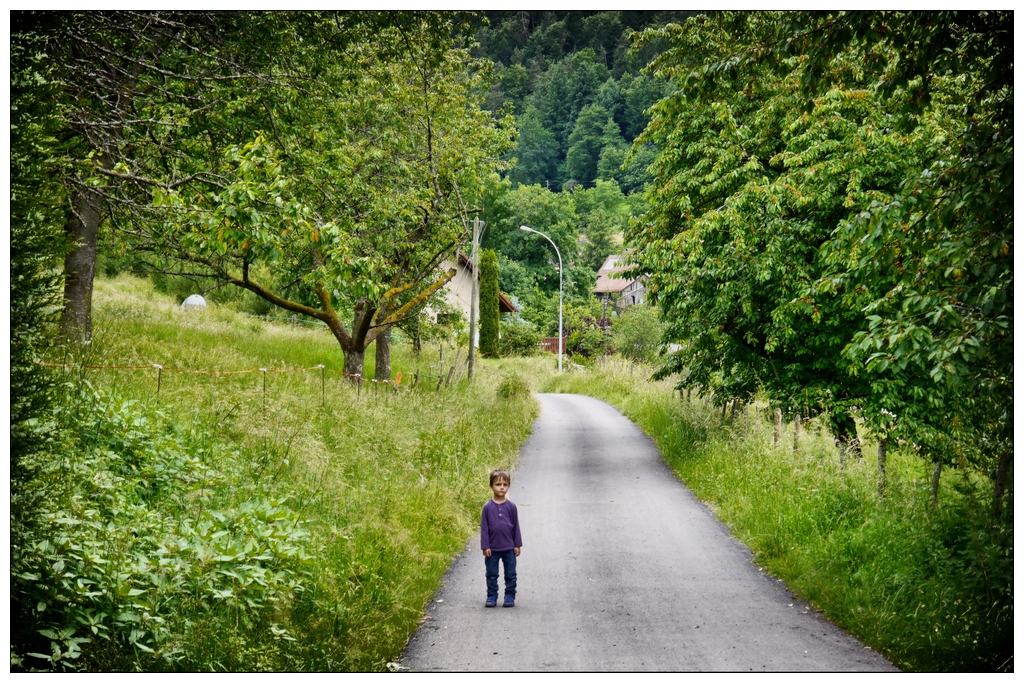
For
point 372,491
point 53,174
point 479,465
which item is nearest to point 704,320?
point 479,465

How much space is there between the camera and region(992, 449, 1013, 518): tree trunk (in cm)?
563

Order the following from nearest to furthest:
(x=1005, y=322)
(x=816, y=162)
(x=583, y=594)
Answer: (x=1005, y=322) → (x=583, y=594) → (x=816, y=162)

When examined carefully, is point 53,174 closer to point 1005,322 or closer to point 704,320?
point 1005,322

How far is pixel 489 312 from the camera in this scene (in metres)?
46.9

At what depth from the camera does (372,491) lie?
8.84m

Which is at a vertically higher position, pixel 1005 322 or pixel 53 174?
pixel 53 174

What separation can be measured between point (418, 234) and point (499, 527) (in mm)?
10318

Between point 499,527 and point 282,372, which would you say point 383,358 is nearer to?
point 282,372

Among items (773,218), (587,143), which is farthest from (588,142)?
(773,218)

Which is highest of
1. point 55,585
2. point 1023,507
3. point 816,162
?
point 816,162

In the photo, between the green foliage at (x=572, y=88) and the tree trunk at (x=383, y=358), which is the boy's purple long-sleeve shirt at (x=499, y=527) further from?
the tree trunk at (x=383, y=358)

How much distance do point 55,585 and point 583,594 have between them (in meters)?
4.15

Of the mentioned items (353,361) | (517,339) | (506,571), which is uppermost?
(517,339)

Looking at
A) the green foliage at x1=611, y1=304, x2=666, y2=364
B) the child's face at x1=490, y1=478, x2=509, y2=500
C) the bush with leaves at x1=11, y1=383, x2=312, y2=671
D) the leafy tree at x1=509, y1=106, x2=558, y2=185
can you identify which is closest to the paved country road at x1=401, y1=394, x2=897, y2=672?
the child's face at x1=490, y1=478, x2=509, y2=500
